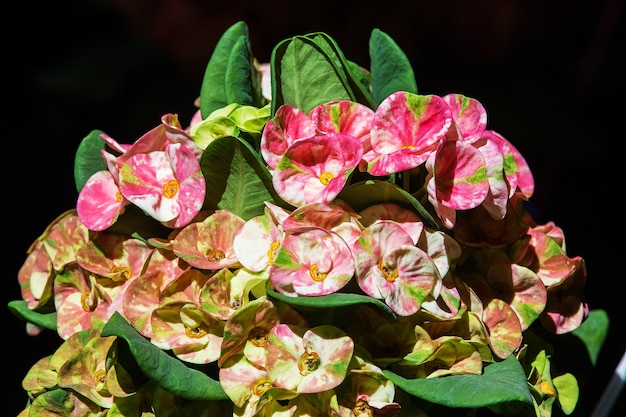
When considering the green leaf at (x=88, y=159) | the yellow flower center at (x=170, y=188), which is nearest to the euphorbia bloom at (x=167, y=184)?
the yellow flower center at (x=170, y=188)

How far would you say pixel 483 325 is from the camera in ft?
1.80

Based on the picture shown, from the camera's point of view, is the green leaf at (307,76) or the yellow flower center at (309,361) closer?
the yellow flower center at (309,361)

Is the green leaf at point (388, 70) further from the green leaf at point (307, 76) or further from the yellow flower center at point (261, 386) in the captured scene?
the yellow flower center at point (261, 386)

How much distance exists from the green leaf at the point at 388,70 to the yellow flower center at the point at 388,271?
0.21m

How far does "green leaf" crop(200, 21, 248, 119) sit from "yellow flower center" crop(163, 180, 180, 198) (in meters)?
0.11

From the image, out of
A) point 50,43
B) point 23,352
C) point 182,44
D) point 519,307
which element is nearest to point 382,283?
point 519,307

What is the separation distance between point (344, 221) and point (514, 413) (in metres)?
0.19

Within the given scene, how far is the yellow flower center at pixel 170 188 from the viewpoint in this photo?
562 mm

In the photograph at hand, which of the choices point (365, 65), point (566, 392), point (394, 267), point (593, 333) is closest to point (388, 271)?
point (394, 267)

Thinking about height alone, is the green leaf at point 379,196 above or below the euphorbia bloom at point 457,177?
below

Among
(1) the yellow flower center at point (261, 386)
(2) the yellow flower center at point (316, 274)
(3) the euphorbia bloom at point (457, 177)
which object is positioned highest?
(3) the euphorbia bloom at point (457, 177)

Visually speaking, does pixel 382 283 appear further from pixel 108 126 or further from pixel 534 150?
pixel 108 126

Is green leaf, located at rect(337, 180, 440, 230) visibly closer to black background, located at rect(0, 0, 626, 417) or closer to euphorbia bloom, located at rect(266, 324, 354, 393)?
euphorbia bloom, located at rect(266, 324, 354, 393)

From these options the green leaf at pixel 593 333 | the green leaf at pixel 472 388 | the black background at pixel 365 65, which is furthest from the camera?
the black background at pixel 365 65
